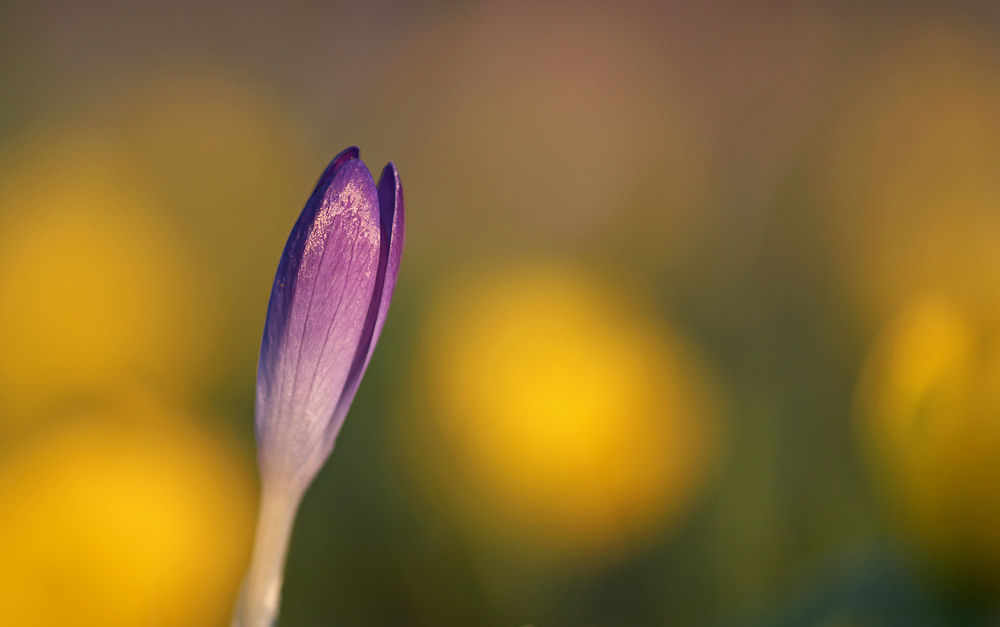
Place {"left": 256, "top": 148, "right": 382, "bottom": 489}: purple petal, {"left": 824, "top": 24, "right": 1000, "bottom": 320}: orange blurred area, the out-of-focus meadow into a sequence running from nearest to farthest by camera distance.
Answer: {"left": 256, "top": 148, "right": 382, "bottom": 489}: purple petal, the out-of-focus meadow, {"left": 824, "top": 24, "right": 1000, "bottom": 320}: orange blurred area

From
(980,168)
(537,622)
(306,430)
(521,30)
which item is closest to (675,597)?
(537,622)

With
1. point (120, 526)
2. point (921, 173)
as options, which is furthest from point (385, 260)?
point (921, 173)

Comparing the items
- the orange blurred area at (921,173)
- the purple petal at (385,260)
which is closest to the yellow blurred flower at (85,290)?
the purple petal at (385,260)

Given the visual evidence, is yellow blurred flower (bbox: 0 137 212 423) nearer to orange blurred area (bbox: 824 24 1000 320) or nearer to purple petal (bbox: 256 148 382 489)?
purple petal (bbox: 256 148 382 489)

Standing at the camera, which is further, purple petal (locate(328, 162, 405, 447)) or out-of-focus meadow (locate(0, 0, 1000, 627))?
out-of-focus meadow (locate(0, 0, 1000, 627))

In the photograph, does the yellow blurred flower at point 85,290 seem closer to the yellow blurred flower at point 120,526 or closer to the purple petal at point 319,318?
the yellow blurred flower at point 120,526

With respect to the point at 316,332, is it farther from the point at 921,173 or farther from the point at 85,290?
the point at 921,173

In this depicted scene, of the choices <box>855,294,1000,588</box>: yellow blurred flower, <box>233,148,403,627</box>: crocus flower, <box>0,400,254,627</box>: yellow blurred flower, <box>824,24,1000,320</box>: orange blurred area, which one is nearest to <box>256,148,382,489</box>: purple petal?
<box>233,148,403,627</box>: crocus flower
